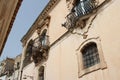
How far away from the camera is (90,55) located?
12.0 metres

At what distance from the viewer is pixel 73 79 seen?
481 inches

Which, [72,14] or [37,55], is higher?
[72,14]

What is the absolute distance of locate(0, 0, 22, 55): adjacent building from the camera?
4230mm

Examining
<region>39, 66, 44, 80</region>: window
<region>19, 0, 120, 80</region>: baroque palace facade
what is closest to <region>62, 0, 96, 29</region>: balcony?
<region>19, 0, 120, 80</region>: baroque palace facade

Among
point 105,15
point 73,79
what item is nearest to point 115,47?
point 105,15

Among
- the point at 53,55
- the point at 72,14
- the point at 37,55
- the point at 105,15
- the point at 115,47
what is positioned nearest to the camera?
the point at 115,47

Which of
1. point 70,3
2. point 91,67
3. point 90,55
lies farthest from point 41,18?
point 91,67

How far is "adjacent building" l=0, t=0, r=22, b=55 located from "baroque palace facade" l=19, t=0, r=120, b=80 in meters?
6.27

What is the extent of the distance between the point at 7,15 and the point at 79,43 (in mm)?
8649

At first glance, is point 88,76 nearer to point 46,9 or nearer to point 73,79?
point 73,79

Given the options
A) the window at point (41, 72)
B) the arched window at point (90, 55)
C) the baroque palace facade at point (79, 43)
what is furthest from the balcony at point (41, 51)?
the arched window at point (90, 55)

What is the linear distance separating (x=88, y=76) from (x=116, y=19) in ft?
11.0

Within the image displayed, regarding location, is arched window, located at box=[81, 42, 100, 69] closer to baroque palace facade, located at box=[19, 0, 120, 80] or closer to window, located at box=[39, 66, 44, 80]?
baroque palace facade, located at box=[19, 0, 120, 80]

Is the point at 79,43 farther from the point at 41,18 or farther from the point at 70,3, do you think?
the point at 41,18
